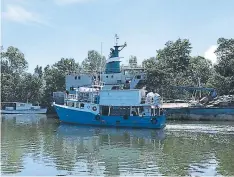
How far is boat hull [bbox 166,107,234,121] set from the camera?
51.1m

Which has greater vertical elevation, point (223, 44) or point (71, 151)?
point (223, 44)

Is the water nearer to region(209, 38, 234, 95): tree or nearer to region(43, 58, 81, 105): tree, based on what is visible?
region(209, 38, 234, 95): tree

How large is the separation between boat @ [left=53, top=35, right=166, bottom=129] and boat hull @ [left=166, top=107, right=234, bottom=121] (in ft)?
42.4

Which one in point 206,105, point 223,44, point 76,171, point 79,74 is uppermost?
point 223,44

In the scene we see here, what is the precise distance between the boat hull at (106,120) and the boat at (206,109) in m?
13.8

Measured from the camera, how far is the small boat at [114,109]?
4006 centimetres

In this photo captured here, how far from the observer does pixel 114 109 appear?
139 ft

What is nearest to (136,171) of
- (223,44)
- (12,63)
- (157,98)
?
(157,98)

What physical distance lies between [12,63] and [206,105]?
5387cm

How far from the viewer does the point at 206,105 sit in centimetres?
5359

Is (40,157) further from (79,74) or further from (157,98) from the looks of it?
(79,74)

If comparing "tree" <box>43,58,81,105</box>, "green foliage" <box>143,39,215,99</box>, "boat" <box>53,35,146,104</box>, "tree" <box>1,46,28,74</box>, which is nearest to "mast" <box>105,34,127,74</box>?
"boat" <box>53,35,146,104</box>

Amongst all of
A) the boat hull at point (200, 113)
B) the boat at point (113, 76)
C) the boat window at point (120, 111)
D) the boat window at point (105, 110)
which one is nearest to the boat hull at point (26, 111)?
the boat at point (113, 76)

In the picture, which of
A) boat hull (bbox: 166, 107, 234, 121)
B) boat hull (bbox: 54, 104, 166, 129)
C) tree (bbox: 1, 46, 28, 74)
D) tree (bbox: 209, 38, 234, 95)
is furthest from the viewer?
tree (bbox: 1, 46, 28, 74)
